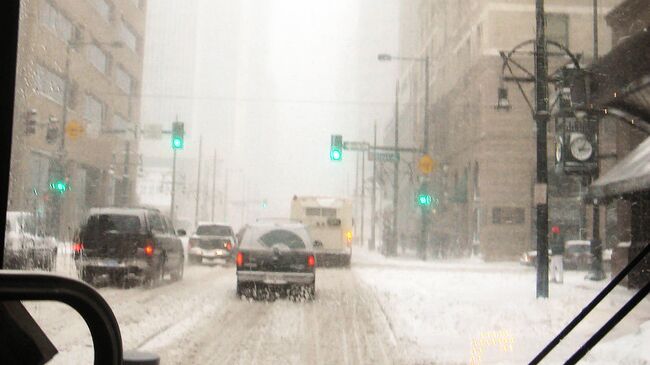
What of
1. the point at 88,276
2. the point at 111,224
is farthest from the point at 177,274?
the point at 88,276

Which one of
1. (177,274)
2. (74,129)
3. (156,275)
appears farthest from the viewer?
(177,274)

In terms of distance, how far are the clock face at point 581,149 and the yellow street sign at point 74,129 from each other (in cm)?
717

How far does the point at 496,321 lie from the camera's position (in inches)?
337

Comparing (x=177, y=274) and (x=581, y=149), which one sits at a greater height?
(x=581, y=149)

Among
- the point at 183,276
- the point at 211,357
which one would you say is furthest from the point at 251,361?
the point at 183,276

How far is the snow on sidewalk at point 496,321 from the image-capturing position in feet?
18.2

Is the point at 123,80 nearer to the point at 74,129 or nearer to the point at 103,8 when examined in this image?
the point at 74,129

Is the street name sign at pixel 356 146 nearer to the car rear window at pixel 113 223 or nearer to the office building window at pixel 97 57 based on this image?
the car rear window at pixel 113 223

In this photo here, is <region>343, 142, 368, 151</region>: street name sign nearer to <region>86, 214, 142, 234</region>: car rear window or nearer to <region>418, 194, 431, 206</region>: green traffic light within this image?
<region>418, 194, 431, 206</region>: green traffic light

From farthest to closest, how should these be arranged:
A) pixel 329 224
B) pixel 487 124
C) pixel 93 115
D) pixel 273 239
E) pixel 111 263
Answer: pixel 487 124 < pixel 329 224 < pixel 273 239 < pixel 93 115 < pixel 111 263

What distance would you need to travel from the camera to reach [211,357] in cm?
647

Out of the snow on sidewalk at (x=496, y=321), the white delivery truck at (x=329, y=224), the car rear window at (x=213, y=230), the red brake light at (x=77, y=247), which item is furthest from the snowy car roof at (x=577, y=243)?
the red brake light at (x=77, y=247)

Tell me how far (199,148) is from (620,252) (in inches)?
382

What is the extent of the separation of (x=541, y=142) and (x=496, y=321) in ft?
19.0
